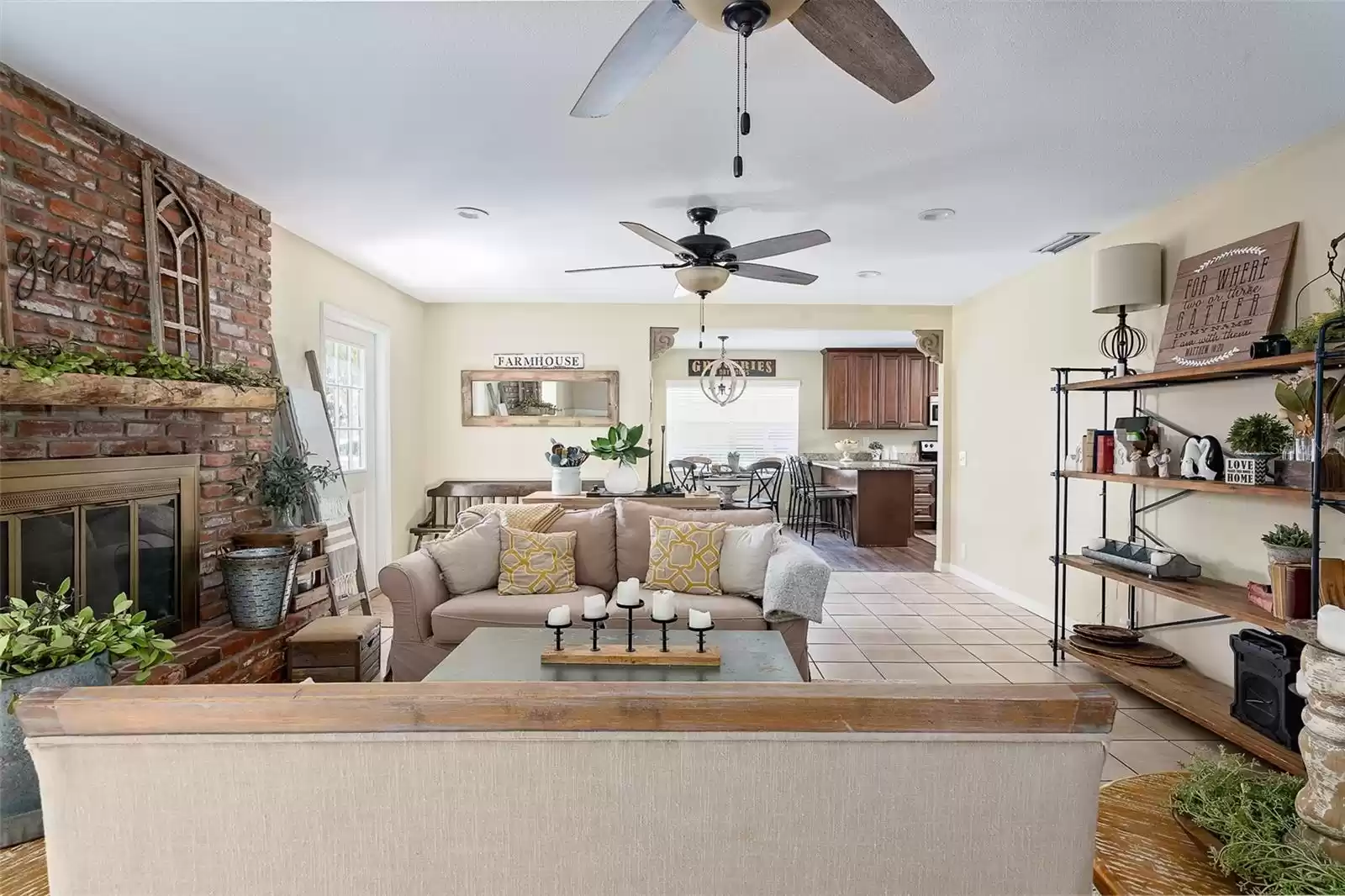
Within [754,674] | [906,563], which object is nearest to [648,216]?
[754,674]

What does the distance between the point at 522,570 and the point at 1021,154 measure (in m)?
2.92

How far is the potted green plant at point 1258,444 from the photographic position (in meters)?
2.59

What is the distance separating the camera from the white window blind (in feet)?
30.1

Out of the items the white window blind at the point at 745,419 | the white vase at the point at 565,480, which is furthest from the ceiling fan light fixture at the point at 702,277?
the white window blind at the point at 745,419

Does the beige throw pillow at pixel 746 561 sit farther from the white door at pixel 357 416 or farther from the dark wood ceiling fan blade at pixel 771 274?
the white door at pixel 357 416

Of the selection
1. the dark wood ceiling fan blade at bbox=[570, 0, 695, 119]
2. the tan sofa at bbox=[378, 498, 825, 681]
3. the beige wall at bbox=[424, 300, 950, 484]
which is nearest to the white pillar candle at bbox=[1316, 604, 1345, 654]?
the dark wood ceiling fan blade at bbox=[570, 0, 695, 119]

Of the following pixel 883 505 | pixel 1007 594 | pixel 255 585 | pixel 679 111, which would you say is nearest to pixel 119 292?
pixel 255 585

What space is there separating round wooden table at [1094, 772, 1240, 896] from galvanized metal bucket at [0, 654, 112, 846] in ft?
5.03

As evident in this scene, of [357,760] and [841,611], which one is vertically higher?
[357,760]

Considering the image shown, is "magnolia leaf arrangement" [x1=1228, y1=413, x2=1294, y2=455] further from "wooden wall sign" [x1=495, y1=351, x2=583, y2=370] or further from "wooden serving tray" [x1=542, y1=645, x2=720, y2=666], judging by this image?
"wooden wall sign" [x1=495, y1=351, x2=583, y2=370]

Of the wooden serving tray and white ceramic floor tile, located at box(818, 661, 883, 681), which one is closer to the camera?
the wooden serving tray

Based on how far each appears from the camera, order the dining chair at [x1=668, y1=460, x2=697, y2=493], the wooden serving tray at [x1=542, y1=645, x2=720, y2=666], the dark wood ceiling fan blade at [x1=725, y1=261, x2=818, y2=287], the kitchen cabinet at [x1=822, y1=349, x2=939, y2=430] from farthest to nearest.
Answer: the kitchen cabinet at [x1=822, y1=349, x2=939, y2=430] < the dining chair at [x1=668, y1=460, x2=697, y2=493] < the dark wood ceiling fan blade at [x1=725, y1=261, x2=818, y2=287] < the wooden serving tray at [x1=542, y1=645, x2=720, y2=666]

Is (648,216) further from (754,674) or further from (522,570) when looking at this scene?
(754,674)

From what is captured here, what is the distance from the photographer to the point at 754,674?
2.23 metres
